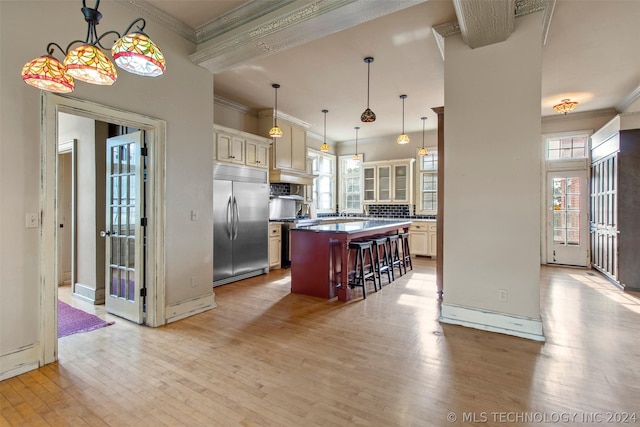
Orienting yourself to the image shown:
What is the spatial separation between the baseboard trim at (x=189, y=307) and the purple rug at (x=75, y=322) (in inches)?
24.2

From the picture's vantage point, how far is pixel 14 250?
2336 millimetres

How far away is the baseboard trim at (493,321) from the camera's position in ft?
9.68

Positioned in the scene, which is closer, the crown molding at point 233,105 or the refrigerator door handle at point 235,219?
the refrigerator door handle at point 235,219

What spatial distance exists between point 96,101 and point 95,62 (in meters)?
1.35

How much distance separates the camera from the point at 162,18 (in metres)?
3.24

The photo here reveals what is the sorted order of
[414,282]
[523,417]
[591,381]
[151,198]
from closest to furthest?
[523,417], [591,381], [151,198], [414,282]

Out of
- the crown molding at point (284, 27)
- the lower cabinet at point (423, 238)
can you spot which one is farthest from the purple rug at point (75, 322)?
the lower cabinet at point (423, 238)

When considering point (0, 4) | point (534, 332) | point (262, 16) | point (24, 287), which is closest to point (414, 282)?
point (534, 332)

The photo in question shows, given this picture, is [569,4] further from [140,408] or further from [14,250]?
[14,250]

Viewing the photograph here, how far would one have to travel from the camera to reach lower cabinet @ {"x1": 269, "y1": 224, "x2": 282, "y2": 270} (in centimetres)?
595

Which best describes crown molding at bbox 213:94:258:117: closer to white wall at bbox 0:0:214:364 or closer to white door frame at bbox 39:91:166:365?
white wall at bbox 0:0:214:364

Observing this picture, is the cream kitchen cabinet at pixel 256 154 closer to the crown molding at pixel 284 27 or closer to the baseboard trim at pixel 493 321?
the crown molding at pixel 284 27

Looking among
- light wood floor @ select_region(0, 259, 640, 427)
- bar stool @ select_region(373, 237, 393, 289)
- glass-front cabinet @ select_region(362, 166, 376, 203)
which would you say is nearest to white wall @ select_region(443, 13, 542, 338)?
light wood floor @ select_region(0, 259, 640, 427)

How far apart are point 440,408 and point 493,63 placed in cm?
301
